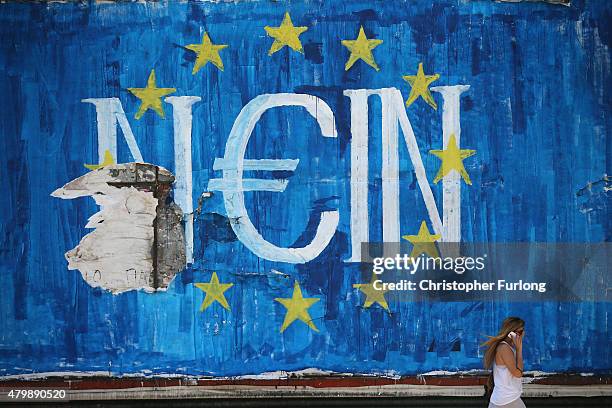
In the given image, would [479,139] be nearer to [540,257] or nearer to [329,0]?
[540,257]

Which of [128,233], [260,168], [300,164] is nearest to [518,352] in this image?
[300,164]

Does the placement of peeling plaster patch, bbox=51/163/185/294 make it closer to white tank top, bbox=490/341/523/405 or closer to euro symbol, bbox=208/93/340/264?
euro symbol, bbox=208/93/340/264

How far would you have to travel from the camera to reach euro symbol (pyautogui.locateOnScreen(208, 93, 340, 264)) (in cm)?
605

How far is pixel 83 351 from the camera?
609 centimetres

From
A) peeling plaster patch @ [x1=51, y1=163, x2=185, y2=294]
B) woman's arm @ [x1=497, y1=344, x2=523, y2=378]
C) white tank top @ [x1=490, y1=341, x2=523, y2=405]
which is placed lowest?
white tank top @ [x1=490, y1=341, x2=523, y2=405]

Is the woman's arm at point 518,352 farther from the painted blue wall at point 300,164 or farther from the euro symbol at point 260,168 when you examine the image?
the euro symbol at point 260,168

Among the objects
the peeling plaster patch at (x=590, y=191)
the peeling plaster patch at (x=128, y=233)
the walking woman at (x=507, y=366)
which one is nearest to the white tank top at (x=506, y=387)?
the walking woman at (x=507, y=366)

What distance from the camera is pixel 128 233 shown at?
6.15 m

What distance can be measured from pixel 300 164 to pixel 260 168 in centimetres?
32

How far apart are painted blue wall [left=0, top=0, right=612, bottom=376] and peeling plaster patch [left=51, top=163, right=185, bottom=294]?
11cm

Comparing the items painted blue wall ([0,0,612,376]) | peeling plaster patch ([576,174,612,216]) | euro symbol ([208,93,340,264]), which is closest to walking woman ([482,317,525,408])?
painted blue wall ([0,0,612,376])

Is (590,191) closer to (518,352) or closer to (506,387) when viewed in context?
(518,352)

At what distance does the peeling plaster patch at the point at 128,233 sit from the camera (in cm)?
611

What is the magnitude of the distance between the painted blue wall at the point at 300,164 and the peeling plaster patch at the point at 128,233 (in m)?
0.11
